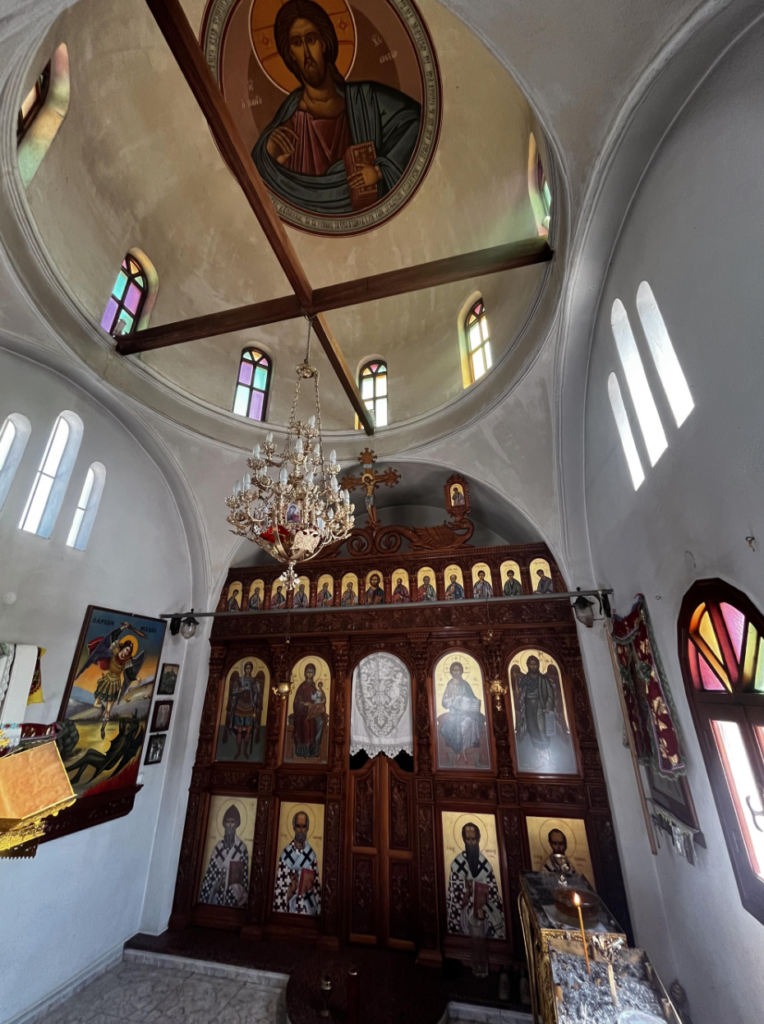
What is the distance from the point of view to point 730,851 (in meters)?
3.53

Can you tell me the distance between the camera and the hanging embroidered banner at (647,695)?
448cm

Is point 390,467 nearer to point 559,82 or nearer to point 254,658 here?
point 254,658

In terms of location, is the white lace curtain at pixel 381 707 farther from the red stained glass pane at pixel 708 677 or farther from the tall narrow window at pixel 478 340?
the tall narrow window at pixel 478 340

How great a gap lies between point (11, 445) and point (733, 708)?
8427 millimetres

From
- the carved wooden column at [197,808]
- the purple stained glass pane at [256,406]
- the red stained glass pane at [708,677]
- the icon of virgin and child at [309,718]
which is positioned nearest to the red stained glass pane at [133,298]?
the purple stained glass pane at [256,406]

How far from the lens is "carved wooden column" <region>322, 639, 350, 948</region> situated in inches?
260

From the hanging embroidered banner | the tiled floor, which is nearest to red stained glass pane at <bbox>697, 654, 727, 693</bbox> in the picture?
the hanging embroidered banner

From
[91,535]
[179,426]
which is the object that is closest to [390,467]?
[179,426]

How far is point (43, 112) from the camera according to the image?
573cm

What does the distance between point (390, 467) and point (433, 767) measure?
17.5 ft

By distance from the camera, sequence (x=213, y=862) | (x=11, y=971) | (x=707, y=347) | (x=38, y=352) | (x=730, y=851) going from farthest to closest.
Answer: (x=213, y=862), (x=38, y=352), (x=11, y=971), (x=730, y=851), (x=707, y=347)

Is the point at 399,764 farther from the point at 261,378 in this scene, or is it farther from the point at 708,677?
the point at 261,378

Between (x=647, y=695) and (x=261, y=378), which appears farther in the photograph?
(x=261, y=378)

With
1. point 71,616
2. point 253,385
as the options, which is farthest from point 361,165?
point 71,616
